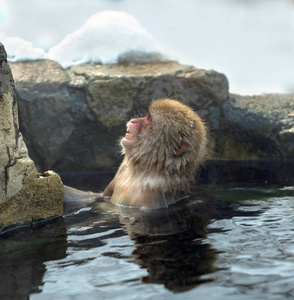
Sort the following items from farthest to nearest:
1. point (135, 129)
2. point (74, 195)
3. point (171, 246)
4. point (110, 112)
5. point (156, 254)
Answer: point (110, 112), point (74, 195), point (135, 129), point (171, 246), point (156, 254)

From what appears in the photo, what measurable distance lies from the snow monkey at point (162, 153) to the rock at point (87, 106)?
2.24 m

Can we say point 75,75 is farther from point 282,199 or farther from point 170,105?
point 282,199

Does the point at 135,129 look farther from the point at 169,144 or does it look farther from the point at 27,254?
the point at 27,254

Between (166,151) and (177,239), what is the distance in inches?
46.3

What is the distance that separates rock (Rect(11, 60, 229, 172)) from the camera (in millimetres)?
6414

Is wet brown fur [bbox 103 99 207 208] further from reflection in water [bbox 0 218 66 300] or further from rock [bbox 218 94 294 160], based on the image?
rock [bbox 218 94 294 160]

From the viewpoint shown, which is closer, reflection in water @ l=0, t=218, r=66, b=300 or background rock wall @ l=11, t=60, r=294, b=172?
reflection in water @ l=0, t=218, r=66, b=300

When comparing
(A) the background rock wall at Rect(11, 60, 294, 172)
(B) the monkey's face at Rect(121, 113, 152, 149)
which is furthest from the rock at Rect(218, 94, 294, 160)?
(B) the monkey's face at Rect(121, 113, 152, 149)

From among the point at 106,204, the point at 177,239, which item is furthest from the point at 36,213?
the point at 177,239

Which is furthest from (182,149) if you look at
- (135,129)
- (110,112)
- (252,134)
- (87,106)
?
(252,134)

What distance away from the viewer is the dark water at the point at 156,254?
223 centimetres

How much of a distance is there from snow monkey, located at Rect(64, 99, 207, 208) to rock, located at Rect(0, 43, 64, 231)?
847 mm

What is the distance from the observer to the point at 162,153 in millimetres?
4125

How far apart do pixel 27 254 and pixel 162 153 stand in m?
1.66
